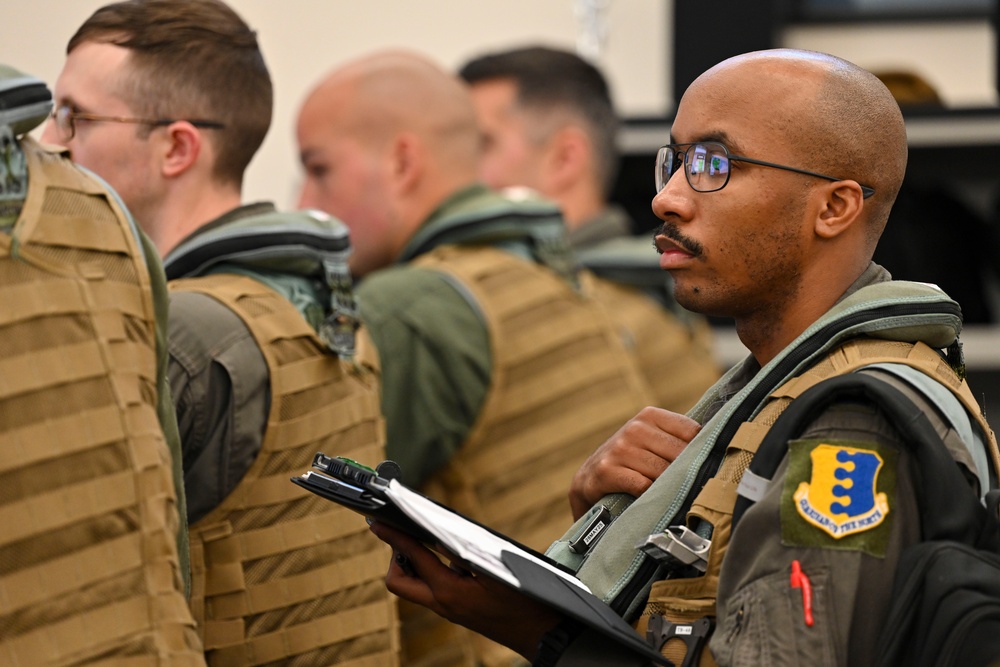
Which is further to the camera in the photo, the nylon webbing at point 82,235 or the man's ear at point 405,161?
the man's ear at point 405,161

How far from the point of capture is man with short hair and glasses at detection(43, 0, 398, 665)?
7.73ft

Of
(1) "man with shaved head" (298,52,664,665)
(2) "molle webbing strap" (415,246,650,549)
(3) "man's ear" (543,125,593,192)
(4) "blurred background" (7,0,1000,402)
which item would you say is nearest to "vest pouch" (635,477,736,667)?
(1) "man with shaved head" (298,52,664,665)

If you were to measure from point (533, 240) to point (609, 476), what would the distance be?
176cm

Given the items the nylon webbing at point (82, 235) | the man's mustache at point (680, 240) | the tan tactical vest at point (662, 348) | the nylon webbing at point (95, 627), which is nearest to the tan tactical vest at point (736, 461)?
the man's mustache at point (680, 240)

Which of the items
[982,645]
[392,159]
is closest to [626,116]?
[392,159]

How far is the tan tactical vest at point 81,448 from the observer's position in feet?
5.93

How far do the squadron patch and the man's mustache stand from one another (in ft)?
1.10

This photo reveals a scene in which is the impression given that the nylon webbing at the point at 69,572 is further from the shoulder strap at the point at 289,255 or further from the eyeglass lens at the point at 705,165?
the eyeglass lens at the point at 705,165

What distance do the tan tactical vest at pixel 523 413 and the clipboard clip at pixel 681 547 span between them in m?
1.57

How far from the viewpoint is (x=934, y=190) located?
585 cm

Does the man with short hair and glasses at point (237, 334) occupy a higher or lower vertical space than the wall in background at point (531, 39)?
higher

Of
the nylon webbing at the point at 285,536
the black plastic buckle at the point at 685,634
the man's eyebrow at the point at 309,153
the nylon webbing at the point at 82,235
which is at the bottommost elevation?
the nylon webbing at the point at 285,536

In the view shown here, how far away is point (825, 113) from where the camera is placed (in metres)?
1.78

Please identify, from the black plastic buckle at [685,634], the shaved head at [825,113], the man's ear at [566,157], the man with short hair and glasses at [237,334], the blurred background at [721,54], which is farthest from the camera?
the blurred background at [721,54]
